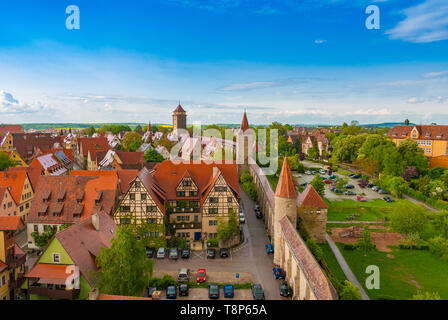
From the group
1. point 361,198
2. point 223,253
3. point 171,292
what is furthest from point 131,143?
point 171,292

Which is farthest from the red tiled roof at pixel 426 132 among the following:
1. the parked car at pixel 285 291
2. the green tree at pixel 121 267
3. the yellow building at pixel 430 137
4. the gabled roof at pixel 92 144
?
the green tree at pixel 121 267

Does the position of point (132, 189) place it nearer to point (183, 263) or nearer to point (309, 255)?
point (183, 263)

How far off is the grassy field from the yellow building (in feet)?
163

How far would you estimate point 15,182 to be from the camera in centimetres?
4928

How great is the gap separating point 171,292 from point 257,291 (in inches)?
320

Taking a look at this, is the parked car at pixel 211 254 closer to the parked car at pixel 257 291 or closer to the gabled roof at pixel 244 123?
the parked car at pixel 257 291

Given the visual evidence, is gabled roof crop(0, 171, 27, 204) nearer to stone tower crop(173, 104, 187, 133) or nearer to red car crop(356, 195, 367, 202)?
red car crop(356, 195, 367, 202)

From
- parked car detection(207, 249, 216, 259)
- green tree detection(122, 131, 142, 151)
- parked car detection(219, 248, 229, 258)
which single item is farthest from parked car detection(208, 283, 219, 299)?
green tree detection(122, 131, 142, 151)

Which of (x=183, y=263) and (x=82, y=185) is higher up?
(x=82, y=185)

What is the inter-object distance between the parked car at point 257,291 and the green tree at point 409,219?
25129mm
